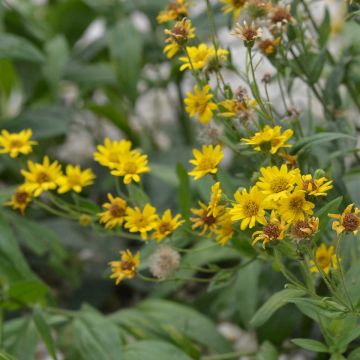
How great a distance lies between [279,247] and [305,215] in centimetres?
11

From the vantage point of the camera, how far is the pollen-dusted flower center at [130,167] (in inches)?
46.5

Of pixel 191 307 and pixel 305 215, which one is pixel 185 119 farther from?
pixel 305 215

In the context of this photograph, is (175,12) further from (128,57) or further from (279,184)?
(128,57)

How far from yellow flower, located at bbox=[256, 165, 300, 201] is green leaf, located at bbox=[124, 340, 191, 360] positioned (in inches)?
18.4

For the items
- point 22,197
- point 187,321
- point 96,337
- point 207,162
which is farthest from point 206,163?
point 187,321

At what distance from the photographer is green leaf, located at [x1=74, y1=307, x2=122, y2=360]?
139 cm

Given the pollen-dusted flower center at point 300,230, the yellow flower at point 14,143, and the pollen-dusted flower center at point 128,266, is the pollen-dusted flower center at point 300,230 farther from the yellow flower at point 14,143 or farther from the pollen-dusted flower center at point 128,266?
the yellow flower at point 14,143

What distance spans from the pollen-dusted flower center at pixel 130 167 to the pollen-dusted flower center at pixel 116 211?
0.05 metres

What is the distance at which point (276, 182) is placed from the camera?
1.01 metres

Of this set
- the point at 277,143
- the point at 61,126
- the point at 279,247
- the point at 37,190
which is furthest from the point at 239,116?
the point at 61,126

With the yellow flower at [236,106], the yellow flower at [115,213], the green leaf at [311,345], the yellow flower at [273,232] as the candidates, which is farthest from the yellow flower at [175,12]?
the green leaf at [311,345]

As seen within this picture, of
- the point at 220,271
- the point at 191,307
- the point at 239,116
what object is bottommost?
→ the point at 191,307

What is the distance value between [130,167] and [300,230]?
0.32m

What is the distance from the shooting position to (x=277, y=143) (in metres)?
1.07
